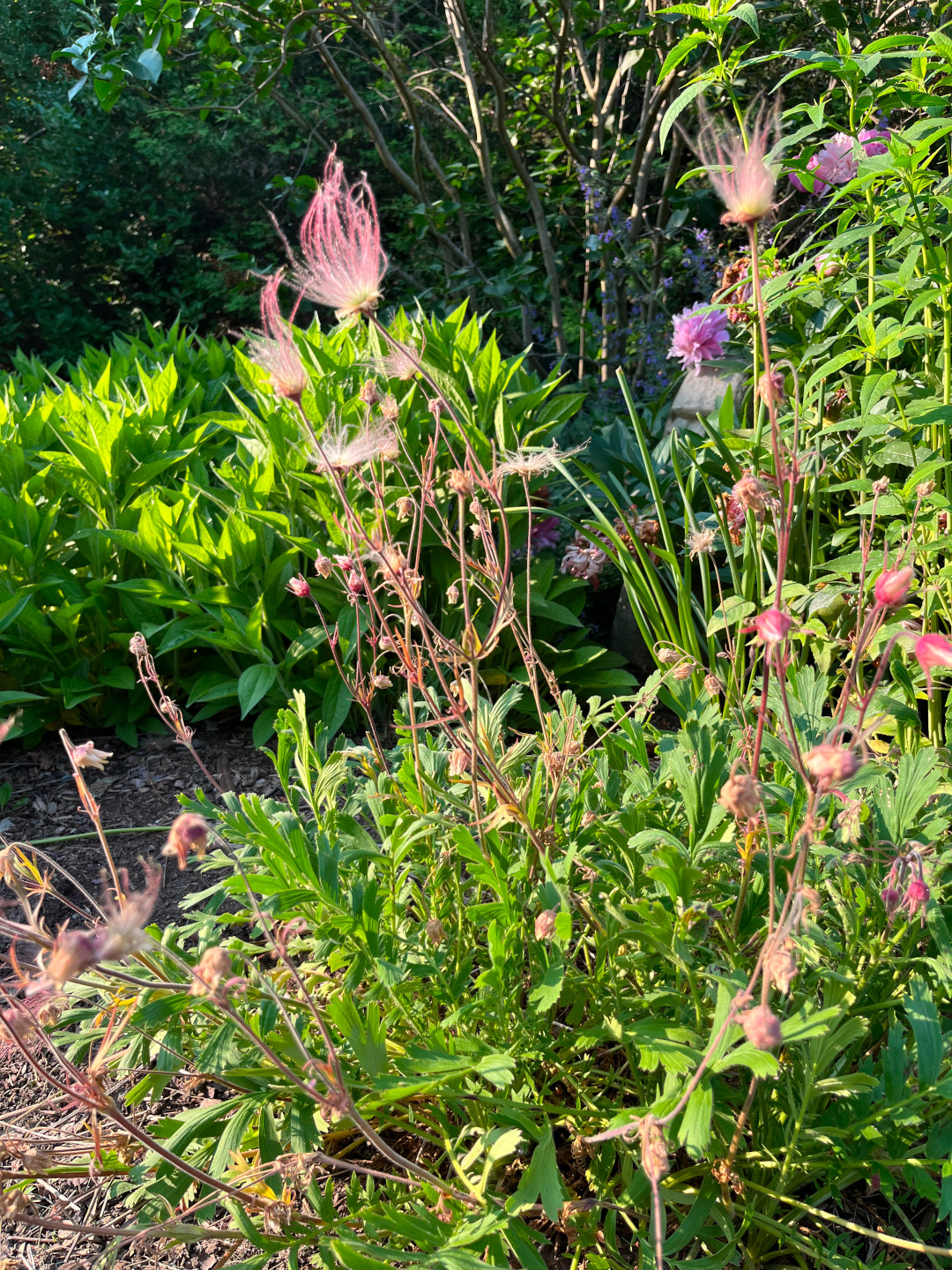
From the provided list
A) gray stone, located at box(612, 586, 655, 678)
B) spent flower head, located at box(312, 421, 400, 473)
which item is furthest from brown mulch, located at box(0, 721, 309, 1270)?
gray stone, located at box(612, 586, 655, 678)

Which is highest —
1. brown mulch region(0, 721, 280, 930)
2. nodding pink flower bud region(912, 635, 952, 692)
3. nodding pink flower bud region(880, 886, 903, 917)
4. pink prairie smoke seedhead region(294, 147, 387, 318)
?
pink prairie smoke seedhead region(294, 147, 387, 318)

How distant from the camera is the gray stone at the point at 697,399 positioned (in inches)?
138

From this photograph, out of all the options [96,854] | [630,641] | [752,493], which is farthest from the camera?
[630,641]

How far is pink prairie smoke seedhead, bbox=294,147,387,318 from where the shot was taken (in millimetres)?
1222

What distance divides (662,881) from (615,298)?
4553 mm

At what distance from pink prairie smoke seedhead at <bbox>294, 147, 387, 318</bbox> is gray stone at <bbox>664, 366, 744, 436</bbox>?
7.58 feet

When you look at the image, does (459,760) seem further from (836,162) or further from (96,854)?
(836,162)

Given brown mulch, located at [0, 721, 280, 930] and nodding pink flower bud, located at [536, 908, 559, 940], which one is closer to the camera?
nodding pink flower bud, located at [536, 908, 559, 940]

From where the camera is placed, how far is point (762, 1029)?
2.48 ft

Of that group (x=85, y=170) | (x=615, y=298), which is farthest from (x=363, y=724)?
(x=85, y=170)

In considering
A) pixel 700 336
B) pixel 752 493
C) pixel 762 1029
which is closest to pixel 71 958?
pixel 762 1029

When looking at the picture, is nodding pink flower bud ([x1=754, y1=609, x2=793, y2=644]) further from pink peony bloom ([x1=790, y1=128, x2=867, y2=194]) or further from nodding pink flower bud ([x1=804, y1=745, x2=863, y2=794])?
pink peony bloom ([x1=790, y1=128, x2=867, y2=194])

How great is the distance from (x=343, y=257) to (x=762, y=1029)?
101 cm

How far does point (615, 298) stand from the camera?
5.17m
